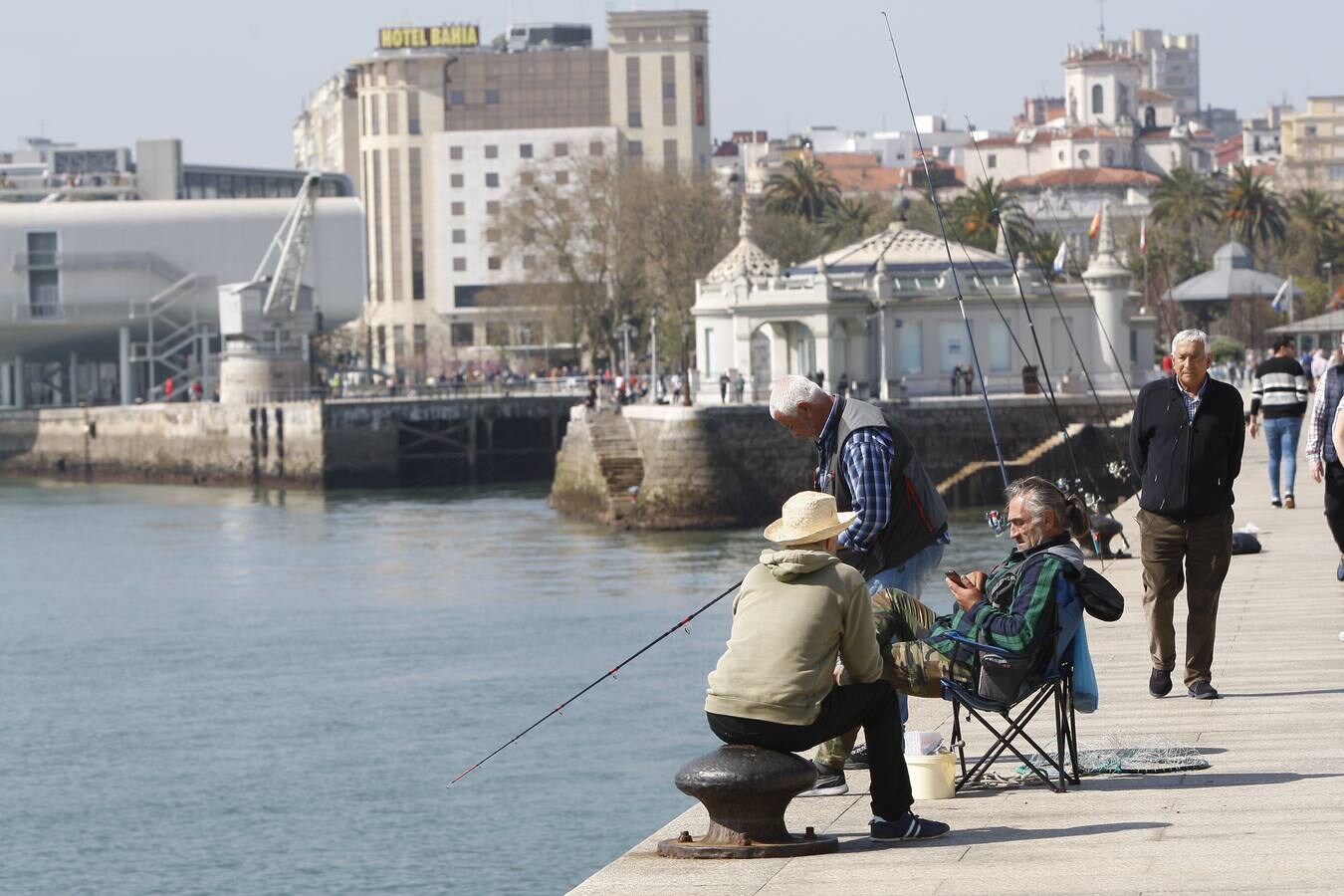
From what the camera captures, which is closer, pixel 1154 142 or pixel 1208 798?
pixel 1208 798

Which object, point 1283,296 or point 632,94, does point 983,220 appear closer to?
point 1283,296

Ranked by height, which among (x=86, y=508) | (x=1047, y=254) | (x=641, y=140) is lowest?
(x=86, y=508)

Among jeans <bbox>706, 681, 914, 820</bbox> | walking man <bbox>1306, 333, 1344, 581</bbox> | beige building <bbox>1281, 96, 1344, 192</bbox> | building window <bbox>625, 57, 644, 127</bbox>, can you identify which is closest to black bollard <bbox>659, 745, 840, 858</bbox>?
jeans <bbox>706, 681, 914, 820</bbox>

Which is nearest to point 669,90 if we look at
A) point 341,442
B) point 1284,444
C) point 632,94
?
point 632,94

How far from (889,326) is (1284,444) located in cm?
3588

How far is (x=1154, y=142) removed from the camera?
178m

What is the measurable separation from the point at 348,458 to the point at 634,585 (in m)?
36.0

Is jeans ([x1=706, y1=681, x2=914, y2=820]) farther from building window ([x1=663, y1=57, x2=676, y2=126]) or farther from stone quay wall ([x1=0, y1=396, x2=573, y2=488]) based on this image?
building window ([x1=663, y1=57, x2=676, y2=126])

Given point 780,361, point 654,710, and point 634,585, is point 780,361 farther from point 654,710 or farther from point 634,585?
point 654,710

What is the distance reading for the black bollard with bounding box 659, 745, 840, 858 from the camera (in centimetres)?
814

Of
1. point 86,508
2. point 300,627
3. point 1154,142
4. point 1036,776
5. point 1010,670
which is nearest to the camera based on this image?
point 1010,670

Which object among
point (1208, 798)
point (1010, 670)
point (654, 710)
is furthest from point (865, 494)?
point (654, 710)

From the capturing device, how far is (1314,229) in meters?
102

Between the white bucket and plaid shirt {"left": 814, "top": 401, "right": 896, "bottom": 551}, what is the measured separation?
0.86 m
